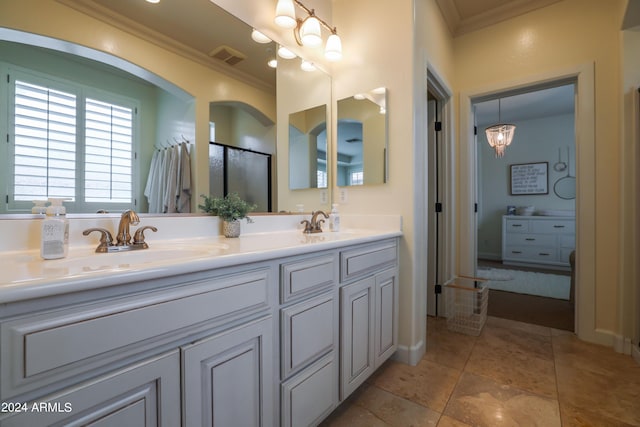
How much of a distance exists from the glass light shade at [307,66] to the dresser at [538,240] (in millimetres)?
4778

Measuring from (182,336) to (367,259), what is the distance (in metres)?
0.98

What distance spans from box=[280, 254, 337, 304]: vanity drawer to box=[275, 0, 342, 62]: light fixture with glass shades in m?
1.46

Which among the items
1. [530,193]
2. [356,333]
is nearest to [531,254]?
[530,193]

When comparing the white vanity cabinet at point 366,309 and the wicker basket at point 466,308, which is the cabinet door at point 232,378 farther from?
the wicker basket at point 466,308

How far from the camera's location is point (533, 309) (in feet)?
9.42

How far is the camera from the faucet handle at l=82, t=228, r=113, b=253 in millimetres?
1000

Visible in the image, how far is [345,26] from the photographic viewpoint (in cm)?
220

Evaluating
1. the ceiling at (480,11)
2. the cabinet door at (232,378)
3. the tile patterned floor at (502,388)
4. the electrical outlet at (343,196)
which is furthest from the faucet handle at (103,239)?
the ceiling at (480,11)

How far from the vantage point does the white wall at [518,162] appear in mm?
5047

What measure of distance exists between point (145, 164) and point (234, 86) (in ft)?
2.25

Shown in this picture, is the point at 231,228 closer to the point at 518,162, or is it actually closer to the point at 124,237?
the point at 124,237

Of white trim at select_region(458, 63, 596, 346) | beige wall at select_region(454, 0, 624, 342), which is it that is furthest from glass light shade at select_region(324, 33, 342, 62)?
white trim at select_region(458, 63, 596, 346)

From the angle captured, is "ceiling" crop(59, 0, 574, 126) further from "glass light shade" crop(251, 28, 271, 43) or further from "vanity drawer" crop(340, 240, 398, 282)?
"vanity drawer" crop(340, 240, 398, 282)

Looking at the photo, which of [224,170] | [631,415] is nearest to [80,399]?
[224,170]
